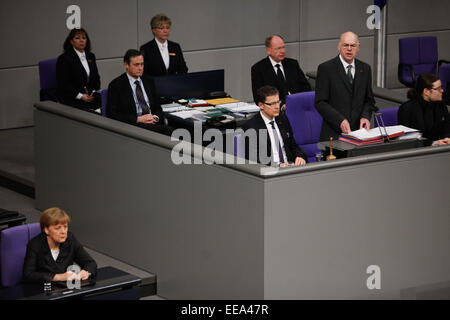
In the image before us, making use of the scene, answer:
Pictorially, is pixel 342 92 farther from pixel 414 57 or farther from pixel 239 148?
pixel 414 57

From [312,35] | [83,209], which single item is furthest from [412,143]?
[312,35]

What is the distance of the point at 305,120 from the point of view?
7266mm

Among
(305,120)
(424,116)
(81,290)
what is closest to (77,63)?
(305,120)

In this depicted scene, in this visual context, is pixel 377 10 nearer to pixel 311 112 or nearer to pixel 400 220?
pixel 311 112

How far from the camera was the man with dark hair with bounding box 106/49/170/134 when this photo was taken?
276 inches

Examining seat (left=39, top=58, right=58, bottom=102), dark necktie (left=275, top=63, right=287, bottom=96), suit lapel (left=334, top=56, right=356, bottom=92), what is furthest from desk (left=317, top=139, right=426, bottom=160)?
seat (left=39, top=58, right=58, bottom=102)

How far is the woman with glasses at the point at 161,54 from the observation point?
326 inches

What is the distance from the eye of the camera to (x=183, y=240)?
19.3ft

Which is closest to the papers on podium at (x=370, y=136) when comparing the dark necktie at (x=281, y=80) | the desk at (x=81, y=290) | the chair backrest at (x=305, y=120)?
the chair backrest at (x=305, y=120)

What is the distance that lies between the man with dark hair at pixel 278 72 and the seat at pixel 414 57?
2.80 metres

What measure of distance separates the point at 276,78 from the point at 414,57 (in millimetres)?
3335

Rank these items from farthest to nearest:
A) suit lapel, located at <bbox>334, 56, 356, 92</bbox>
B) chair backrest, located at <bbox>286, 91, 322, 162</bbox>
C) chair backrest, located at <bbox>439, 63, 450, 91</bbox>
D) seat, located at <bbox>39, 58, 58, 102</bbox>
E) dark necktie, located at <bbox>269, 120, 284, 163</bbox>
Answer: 1. chair backrest, located at <bbox>439, 63, 450, 91</bbox>
2. seat, located at <bbox>39, 58, 58, 102</bbox>
3. chair backrest, located at <bbox>286, 91, 322, 162</bbox>
4. suit lapel, located at <bbox>334, 56, 356, 92</bbox>
5. dark necktie, located at <bbox>269, 120, 284, 163</bbox>

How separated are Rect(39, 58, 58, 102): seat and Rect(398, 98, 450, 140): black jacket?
3.60m

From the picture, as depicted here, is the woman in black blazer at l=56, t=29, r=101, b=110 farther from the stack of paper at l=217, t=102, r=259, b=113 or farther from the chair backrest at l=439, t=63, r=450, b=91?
the chair backrest at l=439, t=63, r=450, b=91
